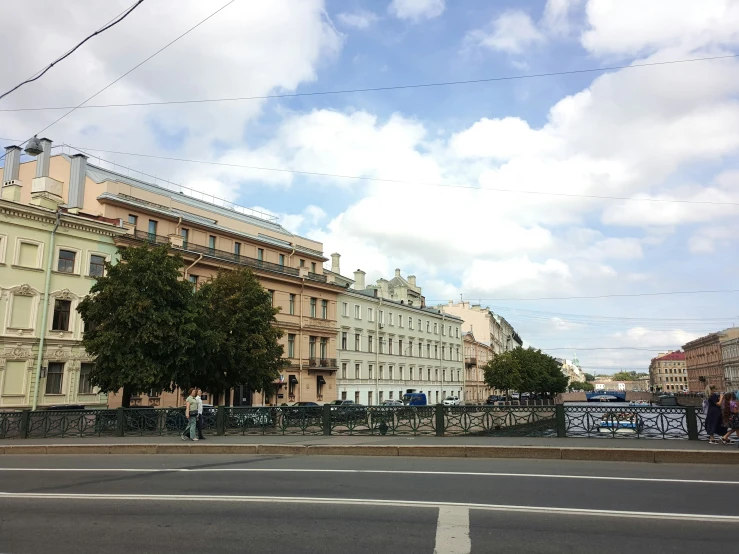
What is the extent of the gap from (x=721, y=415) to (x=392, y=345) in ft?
154

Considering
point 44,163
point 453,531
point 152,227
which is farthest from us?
point 152,227

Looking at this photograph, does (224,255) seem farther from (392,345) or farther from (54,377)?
(392,345)

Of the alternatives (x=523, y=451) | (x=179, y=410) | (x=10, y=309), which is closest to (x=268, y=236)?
(x=10, y=309)

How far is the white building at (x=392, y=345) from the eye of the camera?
2127 inches

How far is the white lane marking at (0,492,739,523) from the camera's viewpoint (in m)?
7.04

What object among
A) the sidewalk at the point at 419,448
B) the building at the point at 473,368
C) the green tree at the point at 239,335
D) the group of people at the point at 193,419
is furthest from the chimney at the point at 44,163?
the building at the point at 473,368

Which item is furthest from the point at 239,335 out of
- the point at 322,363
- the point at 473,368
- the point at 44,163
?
the point at 473,368

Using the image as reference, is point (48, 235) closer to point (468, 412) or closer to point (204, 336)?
point (204, 336)

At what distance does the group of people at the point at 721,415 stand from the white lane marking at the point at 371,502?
27.2ft

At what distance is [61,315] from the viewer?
3195 centimetres

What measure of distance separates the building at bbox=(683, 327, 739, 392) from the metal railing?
10600 centimetres

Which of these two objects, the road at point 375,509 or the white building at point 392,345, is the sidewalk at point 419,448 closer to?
the road at point 375,509

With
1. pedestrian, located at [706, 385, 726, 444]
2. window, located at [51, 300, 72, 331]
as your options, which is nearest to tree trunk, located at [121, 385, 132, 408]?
window, located at [51, 300, 72, 331]

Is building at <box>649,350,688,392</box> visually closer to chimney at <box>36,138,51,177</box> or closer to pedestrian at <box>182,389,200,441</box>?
chimney at <box>36,138,51,177</box>
